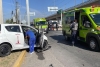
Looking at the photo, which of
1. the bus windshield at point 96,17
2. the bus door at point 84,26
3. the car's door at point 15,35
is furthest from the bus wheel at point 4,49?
the bus windshield at point 96,17

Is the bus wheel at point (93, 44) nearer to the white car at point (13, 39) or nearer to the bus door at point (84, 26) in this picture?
the bus door at point (84, 26)

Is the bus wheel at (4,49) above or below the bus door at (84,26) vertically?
below

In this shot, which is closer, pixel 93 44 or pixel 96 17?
pixel 93 44

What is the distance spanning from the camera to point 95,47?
35.8 ft

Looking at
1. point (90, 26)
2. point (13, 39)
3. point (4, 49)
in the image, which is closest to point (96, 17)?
point (90, 26)

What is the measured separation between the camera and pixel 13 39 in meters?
10.4

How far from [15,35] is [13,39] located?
26cm

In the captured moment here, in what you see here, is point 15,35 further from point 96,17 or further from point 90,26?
point 96,17

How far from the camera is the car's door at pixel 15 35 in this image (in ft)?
33.7

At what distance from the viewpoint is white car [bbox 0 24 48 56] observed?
996 cm

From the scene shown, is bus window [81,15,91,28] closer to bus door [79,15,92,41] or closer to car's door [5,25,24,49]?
bus door [79,15,92,41]

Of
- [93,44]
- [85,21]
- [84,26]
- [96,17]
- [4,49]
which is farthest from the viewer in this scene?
[84,26]

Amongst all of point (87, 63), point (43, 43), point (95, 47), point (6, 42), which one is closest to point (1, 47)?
point (6, 42)

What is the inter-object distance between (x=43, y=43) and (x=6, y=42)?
257 centimetres
